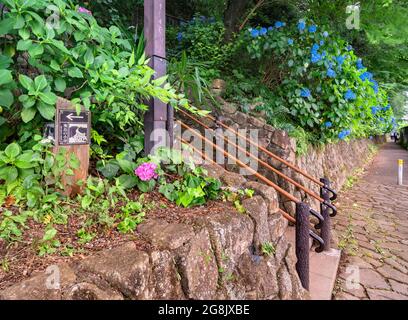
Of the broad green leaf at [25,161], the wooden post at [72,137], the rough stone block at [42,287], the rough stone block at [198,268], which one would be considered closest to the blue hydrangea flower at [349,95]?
the rough stone block at [198,268]

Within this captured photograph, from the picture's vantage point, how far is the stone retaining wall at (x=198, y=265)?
1301 mm

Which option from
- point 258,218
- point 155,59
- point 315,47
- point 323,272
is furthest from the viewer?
point 315,47

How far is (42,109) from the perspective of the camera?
174 centimetres

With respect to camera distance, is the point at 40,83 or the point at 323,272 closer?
the point at 40,83

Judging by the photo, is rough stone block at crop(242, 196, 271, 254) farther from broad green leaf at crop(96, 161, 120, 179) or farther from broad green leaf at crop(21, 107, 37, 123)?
broad green leaf at crop(21, 107, 37, 123)

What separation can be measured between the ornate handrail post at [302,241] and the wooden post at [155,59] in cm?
127

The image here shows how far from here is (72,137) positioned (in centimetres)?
184

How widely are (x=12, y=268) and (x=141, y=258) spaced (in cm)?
56

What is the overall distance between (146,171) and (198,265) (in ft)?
2.40

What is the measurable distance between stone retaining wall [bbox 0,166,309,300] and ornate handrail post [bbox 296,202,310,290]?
0.11 m

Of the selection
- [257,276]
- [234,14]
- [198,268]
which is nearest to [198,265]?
[198,268]

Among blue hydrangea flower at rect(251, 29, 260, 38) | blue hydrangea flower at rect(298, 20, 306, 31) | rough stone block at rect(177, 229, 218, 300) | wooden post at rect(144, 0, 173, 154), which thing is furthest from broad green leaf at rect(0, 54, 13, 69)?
blue hydrangea flower at rect(298, 20, 306, 31)

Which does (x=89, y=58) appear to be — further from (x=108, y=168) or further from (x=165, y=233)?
(x=165, y=233)
